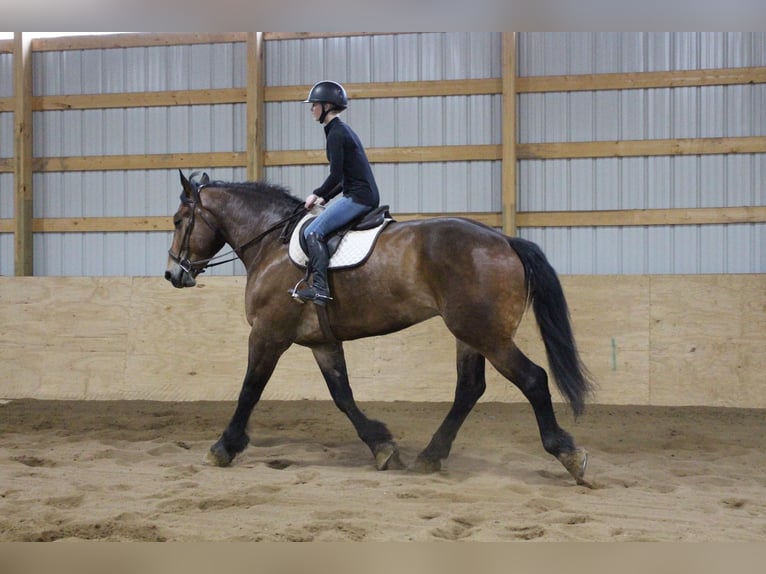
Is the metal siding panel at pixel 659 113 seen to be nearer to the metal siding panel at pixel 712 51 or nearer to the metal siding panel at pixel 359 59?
the metal siding panel at pixel 712 51

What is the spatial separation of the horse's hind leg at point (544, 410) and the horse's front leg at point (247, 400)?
5.42 ft

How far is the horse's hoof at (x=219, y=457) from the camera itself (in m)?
5.11

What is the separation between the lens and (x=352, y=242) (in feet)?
16.6

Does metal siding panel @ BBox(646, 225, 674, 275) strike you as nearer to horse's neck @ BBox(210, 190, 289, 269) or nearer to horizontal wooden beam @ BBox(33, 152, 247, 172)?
horse's neck @ BBox(210, 190, 289, 269)

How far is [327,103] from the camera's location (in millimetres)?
5074

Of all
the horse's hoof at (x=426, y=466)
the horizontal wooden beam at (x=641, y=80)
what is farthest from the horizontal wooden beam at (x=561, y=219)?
the horse's hoof at (x=426, y=466)

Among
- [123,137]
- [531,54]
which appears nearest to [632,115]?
[531,54]

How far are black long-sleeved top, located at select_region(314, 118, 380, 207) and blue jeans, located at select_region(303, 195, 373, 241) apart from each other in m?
0.06

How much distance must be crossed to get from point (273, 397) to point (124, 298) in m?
2.04

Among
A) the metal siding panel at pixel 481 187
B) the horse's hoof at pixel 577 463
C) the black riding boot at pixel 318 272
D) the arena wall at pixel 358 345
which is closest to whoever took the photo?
the horse's hoof at pixel 577 463

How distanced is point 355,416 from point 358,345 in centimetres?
260

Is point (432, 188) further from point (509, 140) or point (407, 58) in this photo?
point (407, 58)
